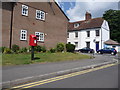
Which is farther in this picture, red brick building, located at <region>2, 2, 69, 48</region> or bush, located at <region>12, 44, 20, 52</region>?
red brick building, located at <region>2, 2, 69, 48</region>

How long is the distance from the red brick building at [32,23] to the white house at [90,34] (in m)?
13.2

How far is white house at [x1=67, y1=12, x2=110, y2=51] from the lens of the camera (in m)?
36.2

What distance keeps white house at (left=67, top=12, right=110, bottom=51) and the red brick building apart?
13.2 metres

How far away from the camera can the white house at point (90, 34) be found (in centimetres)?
3616

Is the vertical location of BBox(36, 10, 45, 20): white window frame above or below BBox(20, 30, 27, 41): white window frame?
above

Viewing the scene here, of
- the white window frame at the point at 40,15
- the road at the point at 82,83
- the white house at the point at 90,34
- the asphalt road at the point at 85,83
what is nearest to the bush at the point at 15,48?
the white window frame at the point at 40,15

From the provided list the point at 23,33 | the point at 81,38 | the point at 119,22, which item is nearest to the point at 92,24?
the point at 81,38

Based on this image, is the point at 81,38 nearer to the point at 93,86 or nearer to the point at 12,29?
the point at 12,29

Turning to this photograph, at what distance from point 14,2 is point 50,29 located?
7247mm

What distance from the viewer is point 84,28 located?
128 ft

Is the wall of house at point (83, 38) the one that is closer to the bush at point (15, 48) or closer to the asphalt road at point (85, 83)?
the bush at point (15, 48)

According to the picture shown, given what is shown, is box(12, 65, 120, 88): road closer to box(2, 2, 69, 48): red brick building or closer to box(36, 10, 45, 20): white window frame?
box(2, 2, 69, 48): red brick building

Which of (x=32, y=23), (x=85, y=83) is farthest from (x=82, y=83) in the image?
(x=32, y=23)

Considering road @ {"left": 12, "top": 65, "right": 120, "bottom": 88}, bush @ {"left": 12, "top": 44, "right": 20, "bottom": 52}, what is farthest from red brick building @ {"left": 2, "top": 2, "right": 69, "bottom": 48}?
road @ {"left": 12, "top": 65, "right": 120, "bottom": 88}
